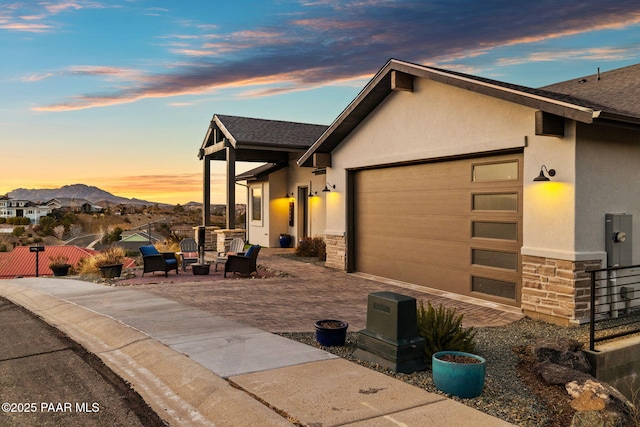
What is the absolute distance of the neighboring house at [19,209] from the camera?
304ft

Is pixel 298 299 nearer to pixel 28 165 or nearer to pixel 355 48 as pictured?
pixel 355 48

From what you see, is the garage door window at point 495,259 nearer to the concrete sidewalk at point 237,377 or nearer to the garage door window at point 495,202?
the garage door window at point 495,202

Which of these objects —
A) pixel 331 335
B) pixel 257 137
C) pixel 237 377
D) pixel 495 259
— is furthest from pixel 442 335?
pixel 257 137

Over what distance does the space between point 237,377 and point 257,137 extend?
46.5ft

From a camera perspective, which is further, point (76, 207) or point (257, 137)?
point (76, 207)

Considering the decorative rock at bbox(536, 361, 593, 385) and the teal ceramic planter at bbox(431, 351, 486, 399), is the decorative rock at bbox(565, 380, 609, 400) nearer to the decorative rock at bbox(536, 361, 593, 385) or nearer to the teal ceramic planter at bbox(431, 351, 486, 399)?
the decorative rock at bbox(536, 361, 593, 385)

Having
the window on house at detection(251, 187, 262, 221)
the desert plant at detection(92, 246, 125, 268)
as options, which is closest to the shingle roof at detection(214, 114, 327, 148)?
the window on house at detection(251, 187, 262, 221)

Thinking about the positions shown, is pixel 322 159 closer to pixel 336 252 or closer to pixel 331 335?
pixel 336 252

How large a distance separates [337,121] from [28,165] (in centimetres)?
3340

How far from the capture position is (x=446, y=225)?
35.5 feet

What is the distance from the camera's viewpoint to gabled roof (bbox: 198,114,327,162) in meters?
18.3

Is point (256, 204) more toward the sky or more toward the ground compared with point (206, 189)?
more toward the ground

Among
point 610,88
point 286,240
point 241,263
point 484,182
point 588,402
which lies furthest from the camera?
point 286,240

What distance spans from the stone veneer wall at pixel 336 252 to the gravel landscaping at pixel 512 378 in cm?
682
